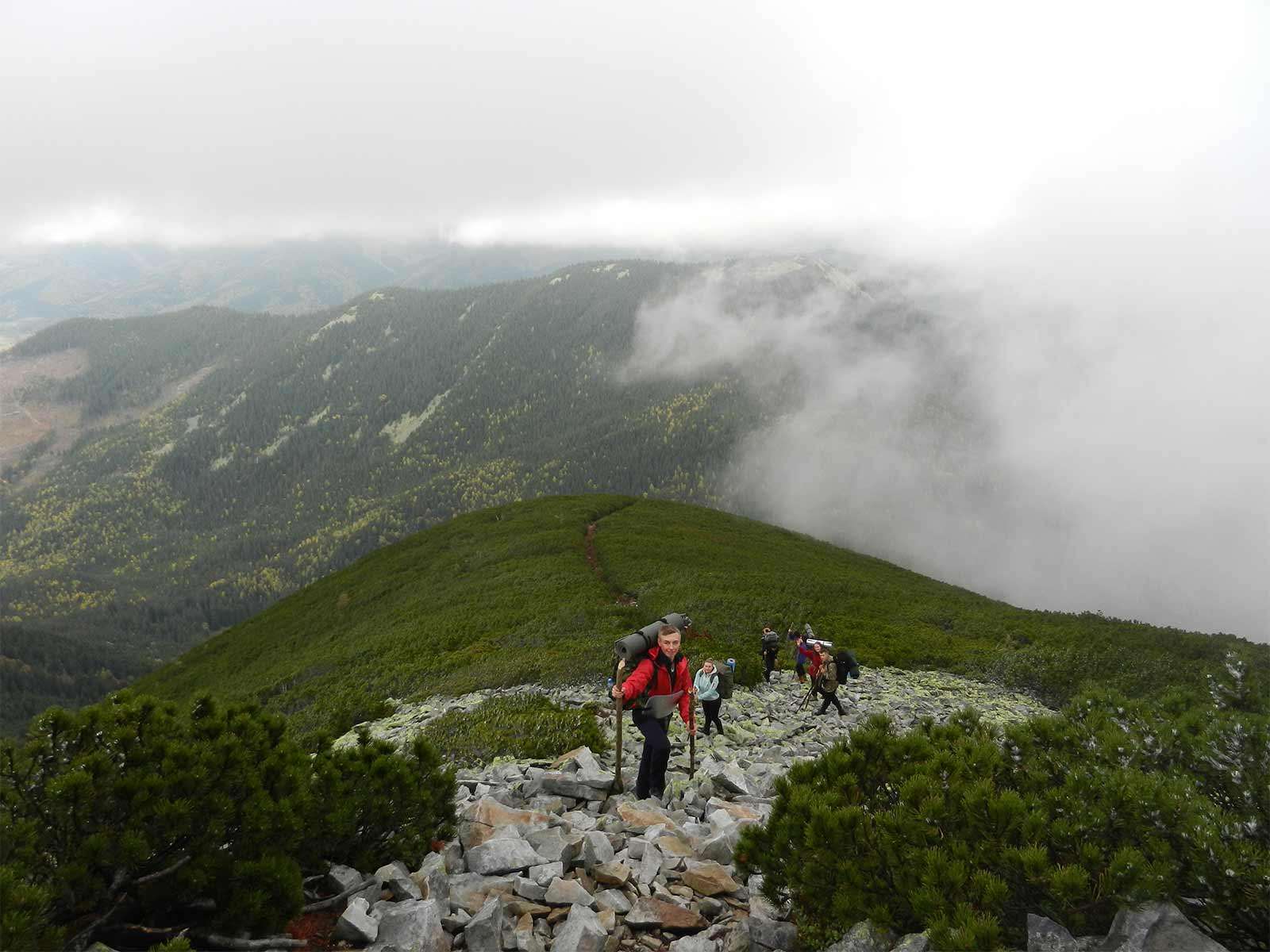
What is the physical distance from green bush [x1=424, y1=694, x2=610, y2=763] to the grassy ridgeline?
9.43ft

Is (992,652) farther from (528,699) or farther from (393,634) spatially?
(393,634)

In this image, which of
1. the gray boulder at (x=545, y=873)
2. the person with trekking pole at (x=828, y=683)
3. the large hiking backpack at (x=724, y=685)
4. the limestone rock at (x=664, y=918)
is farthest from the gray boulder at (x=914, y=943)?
the person with trekking pole at (x=828, y=683)

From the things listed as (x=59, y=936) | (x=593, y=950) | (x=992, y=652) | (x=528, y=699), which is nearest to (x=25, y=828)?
(x=59, y=936)

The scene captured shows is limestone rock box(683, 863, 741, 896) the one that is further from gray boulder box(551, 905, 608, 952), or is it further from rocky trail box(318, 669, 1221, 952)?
gray boulder box(551, 905, 608, 952)

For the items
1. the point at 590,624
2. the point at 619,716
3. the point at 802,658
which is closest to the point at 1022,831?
the point at 619,716

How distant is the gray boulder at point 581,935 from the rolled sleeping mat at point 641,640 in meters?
4.43

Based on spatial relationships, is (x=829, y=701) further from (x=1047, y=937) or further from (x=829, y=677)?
(x=1047, y=937)

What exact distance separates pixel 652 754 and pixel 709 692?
220 inches

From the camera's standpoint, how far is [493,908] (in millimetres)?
6773

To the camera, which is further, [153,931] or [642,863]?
[642,863]

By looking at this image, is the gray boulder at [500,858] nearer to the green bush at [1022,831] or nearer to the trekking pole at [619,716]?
the green bush at [1022,831]

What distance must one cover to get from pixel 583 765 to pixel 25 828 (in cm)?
896

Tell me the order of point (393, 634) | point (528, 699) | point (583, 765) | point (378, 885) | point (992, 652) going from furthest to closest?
point (393, 634)
point (992, 652)
point (528, 699)
point (583, 765)
point (378, 885)

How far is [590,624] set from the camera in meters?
35.6
